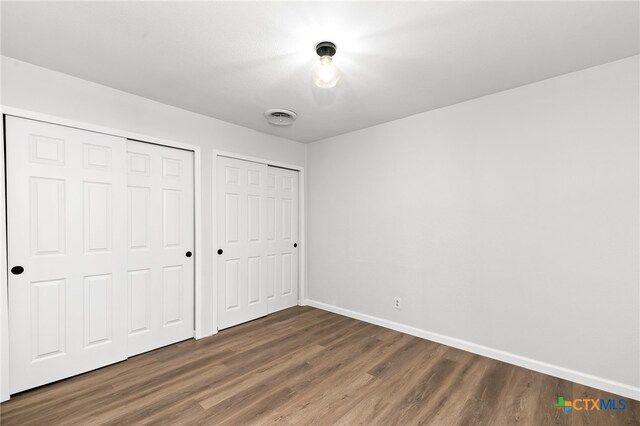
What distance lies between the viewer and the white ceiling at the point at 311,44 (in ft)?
5.48

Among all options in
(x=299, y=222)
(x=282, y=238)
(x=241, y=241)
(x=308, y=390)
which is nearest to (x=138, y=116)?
(x=241, y=241)

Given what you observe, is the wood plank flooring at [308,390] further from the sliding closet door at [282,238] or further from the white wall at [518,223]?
the sliding closet door at [282,238]

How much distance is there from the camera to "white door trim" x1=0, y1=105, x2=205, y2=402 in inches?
82.9

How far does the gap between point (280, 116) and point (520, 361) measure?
3251 mm

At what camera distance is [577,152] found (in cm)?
235

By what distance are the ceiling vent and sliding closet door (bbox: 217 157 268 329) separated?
0.74 metres

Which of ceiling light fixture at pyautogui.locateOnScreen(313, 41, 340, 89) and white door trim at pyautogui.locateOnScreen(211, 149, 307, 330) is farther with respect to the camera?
white door trim at pyautogui.locateOnScreen(211, 149, 307, 330)

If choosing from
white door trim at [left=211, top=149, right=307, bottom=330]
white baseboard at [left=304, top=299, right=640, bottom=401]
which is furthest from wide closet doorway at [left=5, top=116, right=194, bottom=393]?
white baseboard at [left=304, top=299, right=640, bottom=401]

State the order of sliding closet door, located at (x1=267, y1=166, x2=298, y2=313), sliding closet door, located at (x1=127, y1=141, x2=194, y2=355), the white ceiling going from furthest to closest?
sliding closet door, located at (x1=267, y1=166, x2=298, y2=313) → sliding closet door, located at (x1=127, y1=141, x2=194, y2=355) → the white ceiling

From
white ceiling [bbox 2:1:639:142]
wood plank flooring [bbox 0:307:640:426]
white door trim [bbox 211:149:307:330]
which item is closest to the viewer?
white ceiling [bbox 2:1:639:142]

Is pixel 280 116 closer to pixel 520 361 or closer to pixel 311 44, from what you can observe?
pixel 311 44

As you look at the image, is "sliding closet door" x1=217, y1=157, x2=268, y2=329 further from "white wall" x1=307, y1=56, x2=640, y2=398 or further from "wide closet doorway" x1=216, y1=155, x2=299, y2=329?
"white wall" x1=307, y1=56, x2=640, y2=398

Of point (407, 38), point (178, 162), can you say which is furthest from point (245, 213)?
point (407, 38)

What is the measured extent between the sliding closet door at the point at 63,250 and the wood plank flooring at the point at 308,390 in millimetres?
253
